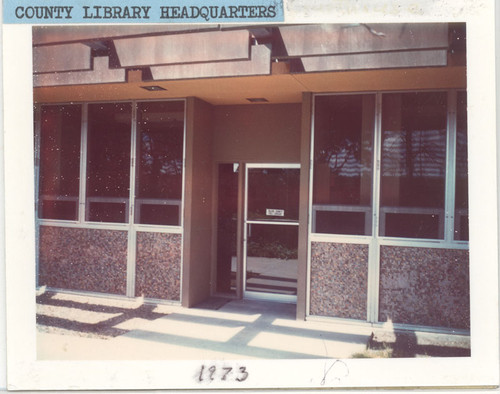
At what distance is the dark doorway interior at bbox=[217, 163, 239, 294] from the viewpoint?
6.52m

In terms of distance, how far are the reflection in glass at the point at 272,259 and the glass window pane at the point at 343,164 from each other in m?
0.83

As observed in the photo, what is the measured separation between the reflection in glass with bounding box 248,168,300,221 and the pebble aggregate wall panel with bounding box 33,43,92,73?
2649mm

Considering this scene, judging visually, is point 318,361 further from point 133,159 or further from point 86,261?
point 86,261

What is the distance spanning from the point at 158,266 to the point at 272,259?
1.59 metres

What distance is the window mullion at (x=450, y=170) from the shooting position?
197 inches

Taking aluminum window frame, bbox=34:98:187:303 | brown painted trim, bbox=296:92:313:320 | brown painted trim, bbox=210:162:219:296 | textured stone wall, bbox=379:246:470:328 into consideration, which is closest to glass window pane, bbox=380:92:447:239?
textured stone wall, bbox=379:246:470:328

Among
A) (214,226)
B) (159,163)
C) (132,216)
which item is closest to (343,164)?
(214,226)

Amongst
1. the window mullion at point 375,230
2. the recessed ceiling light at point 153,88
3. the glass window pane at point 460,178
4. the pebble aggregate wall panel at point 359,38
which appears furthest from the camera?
the recessed ceiling light at point 153,88

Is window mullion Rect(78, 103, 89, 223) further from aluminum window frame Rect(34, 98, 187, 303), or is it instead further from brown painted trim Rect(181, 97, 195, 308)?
brown painted trim Rect(181, 97, 195, 308)

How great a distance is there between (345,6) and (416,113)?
2046 millimetres

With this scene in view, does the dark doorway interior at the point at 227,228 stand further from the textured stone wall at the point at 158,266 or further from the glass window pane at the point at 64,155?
the glass window pane at the point at 64,155

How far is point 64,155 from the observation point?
6.27 m

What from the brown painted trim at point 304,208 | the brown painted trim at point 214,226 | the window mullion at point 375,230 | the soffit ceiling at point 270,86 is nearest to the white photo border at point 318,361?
the soffit ceiling at point 270,86

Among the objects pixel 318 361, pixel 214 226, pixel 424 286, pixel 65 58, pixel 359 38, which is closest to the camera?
pixel 318 361
